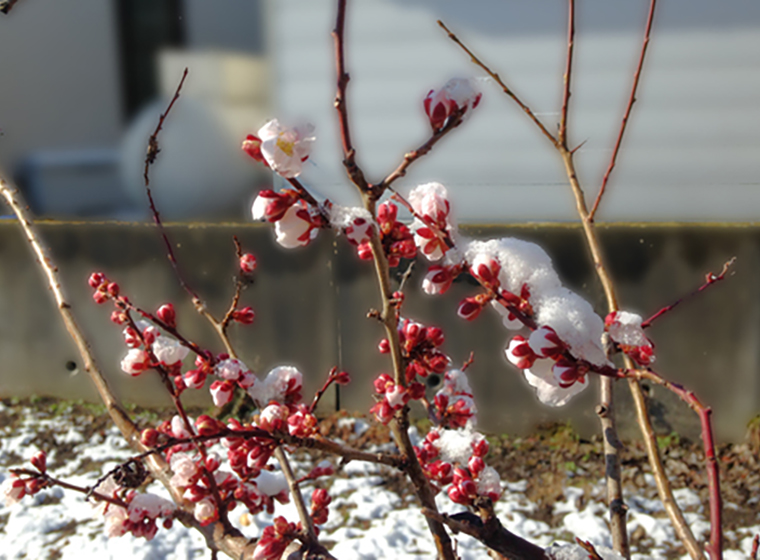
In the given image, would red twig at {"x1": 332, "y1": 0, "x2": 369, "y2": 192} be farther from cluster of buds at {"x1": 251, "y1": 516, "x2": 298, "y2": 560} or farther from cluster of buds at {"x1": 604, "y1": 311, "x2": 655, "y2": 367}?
cluster of buds at {"x1": 251, "y1": 516, "x2": 298, "y2": 560}

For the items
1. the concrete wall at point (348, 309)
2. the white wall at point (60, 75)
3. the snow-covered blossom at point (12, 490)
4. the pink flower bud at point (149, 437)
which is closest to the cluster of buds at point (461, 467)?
the pink flower bud at point (149, 437)

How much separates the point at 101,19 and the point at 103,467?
4.57 meters

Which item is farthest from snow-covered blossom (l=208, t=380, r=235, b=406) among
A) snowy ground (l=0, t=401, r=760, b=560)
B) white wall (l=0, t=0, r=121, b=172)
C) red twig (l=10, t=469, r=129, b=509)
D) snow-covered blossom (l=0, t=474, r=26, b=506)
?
white wall (l=0, t=0, r=121, b=172)

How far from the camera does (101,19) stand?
5.72 meters

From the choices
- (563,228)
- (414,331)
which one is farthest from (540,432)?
(414,331)

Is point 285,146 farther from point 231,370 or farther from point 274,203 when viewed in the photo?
point 231,370

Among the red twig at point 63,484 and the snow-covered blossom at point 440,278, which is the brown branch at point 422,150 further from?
the red twig at point 63,484

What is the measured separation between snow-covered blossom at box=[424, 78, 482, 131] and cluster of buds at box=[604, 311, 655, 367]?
0.91ft

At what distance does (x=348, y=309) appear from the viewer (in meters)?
3.17

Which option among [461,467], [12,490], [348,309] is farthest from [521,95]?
[12,490]

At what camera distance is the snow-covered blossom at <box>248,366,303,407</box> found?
1068mm

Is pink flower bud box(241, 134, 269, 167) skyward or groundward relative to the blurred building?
groundward

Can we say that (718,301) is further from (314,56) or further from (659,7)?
(314,56)

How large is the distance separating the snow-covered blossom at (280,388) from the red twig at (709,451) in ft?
2.09
